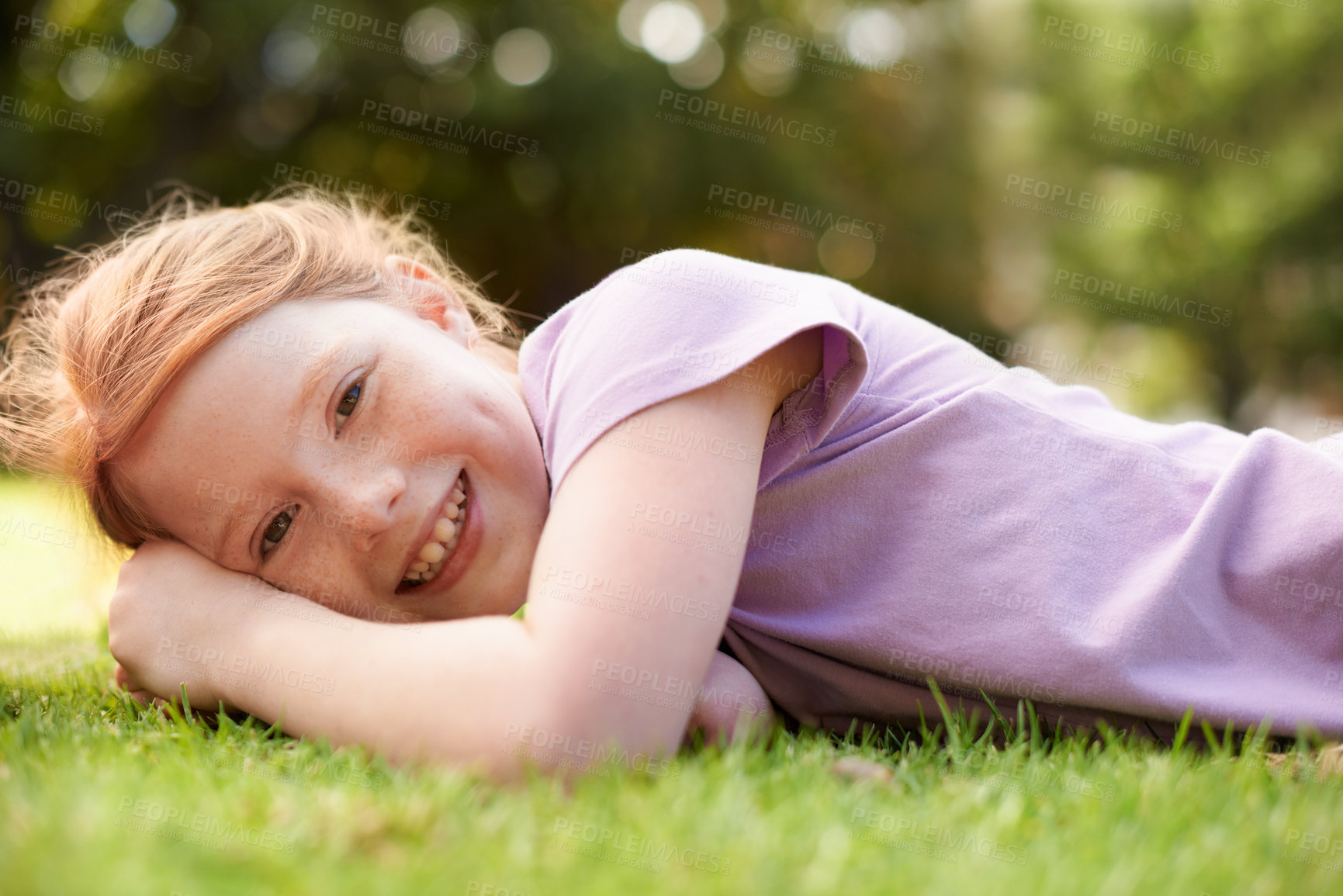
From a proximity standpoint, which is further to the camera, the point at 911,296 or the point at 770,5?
the point at 911,296

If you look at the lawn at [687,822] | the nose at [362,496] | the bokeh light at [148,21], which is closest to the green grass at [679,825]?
the lawn at [687,822]

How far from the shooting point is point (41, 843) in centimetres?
123

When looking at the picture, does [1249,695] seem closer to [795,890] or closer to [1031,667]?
[1031,667]

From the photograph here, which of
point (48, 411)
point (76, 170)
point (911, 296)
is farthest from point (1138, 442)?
point (911, 296)

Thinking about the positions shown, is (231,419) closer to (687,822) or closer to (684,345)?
(684,345)

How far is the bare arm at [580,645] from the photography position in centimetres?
158

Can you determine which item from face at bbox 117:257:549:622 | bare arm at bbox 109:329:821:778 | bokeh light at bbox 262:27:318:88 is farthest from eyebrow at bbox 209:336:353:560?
bokeh light at bbox 262:27:318:88

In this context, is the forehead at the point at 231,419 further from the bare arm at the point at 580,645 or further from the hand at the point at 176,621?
the bare arm at the point at 580,645

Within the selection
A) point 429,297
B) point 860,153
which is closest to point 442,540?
point 429,297

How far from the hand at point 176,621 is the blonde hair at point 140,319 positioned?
0.15 metres

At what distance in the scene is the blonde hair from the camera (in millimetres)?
2088

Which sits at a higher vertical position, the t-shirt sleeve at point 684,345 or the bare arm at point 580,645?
the t-shirt sleeve at point 684,345

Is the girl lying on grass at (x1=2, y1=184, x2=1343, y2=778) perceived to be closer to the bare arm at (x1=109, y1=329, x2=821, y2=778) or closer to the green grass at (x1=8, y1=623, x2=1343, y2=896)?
the bare arm at (x1=109, y1=329, x2=821, y2=778)

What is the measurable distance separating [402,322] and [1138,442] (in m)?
1.62
